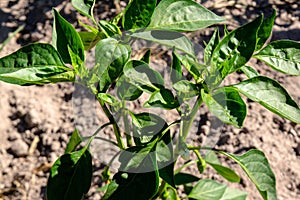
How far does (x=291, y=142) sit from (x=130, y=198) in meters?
1.05

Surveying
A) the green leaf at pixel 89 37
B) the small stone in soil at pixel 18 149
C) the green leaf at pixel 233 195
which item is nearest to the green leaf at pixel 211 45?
the green leaf at pixel 89 37

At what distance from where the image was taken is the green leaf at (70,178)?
1.07 metres

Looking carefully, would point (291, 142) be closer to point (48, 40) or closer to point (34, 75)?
point (48, 40)

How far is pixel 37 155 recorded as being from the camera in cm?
189

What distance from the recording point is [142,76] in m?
0.98

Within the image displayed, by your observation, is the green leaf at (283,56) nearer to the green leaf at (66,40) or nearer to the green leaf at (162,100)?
the green leaf at (162,100)

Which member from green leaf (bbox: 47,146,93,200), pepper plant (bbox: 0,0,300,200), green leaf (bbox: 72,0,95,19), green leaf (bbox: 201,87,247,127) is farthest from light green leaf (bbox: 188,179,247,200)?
green leaf (bbox: 72,0,95,19)

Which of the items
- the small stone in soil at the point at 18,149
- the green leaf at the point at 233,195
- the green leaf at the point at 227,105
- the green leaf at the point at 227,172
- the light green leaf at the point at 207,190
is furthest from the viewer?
the small stone in soil at the point at 18,149

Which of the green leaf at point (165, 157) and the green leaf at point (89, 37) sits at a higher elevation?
the green leaf at point (89, 37)

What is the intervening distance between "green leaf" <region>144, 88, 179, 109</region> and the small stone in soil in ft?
3.48

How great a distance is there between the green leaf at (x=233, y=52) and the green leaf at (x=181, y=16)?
0.21 ft

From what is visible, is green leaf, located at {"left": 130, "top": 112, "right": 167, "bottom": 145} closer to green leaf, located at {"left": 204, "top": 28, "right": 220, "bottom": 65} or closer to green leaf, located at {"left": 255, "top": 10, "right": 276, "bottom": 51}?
green leaf, located at {"left": 204, "top": 28, "right": 220, "bottom": 65}

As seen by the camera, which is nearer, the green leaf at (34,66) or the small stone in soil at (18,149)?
the green leaf at (34,66)

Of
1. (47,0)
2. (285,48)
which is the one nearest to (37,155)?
(47,0)
